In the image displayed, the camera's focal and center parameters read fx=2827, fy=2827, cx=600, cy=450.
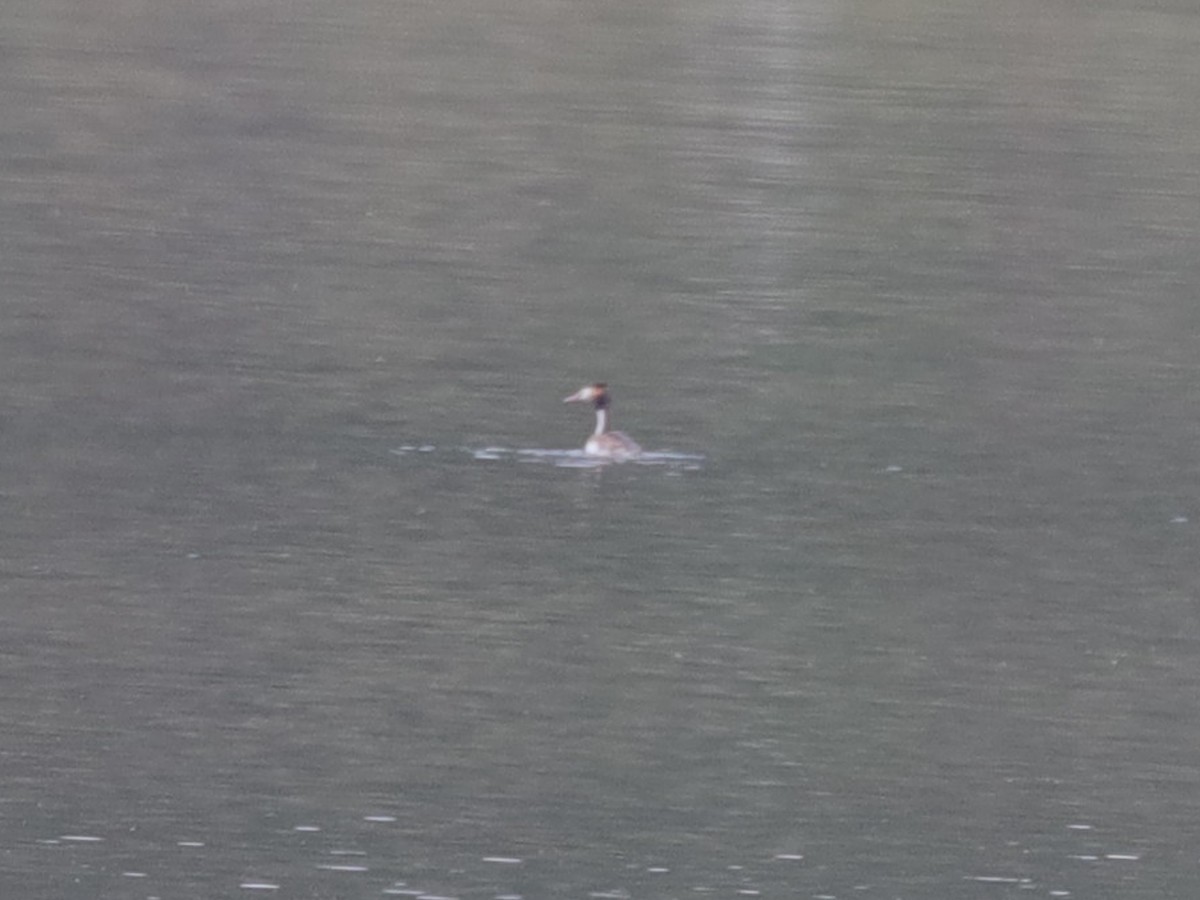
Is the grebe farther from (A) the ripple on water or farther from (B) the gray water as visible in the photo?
(B) the gray water

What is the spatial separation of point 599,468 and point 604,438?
251 mm

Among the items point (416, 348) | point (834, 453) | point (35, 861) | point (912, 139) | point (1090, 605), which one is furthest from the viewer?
point (912, 139)

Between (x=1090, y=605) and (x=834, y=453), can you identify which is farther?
(x=834, y=453)

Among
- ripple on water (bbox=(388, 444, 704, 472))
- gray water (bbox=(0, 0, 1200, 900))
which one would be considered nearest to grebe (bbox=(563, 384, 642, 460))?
ripple on water (bbox=(388, 444, 704, 472))

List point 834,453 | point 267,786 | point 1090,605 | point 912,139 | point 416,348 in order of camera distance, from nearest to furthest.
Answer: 1. point 267,786
2. point 1090,605
3. point 834,453
4. point 416,348
5. point 912,139

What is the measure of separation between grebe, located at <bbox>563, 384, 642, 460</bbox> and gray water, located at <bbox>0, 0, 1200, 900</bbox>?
15 centimetres

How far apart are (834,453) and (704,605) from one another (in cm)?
336

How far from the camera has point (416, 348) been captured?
16797mm

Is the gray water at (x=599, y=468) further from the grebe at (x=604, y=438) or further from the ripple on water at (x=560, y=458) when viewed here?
the grebe at (x=604, y=438)

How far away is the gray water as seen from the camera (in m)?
8.29

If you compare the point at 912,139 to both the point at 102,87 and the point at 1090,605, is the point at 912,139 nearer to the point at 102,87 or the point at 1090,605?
the point at 102,87

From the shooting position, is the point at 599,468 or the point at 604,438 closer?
the point at 599,468

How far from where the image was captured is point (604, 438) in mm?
13883

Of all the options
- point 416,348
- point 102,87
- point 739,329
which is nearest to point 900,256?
point 739,329
